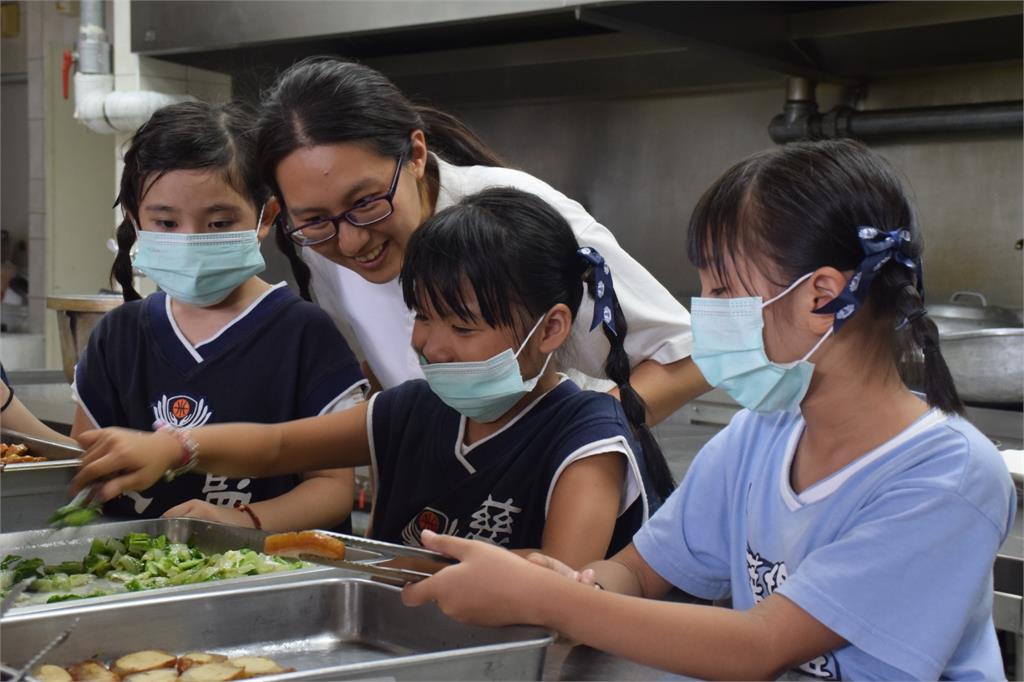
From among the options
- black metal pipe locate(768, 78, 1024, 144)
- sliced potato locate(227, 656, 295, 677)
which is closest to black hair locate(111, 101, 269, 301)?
sliced potato locate(227, 656, 295, 677)

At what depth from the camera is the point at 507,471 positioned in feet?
5.30

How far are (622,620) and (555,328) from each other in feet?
2.17

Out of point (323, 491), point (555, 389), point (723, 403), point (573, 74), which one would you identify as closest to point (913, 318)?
point (555, 389)

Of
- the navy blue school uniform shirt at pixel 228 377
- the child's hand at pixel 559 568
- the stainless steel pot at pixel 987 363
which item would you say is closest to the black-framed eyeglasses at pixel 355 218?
the navy blue school uniform shirt at pixel 228 377

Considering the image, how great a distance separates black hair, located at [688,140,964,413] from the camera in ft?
3.93

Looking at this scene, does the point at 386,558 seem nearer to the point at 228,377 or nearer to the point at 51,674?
the point at 51,674

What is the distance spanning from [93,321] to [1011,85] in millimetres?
2637

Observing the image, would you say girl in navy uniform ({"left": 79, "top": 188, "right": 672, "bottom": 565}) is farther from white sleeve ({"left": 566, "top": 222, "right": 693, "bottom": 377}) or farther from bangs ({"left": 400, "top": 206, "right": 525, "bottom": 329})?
white sleeve ({"left": 566, "top": 222, "right": 693, "bottom": 377})

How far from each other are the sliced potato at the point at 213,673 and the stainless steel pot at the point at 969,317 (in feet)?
7.44

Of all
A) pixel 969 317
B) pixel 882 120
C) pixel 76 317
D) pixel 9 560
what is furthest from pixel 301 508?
pixel 882 120

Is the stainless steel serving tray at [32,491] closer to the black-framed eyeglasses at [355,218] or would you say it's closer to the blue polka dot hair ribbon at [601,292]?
the black-framed eyeglasses at [355,218]

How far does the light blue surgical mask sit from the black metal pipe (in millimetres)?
2035

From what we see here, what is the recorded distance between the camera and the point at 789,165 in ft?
4.05

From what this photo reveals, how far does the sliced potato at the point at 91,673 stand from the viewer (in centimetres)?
103
